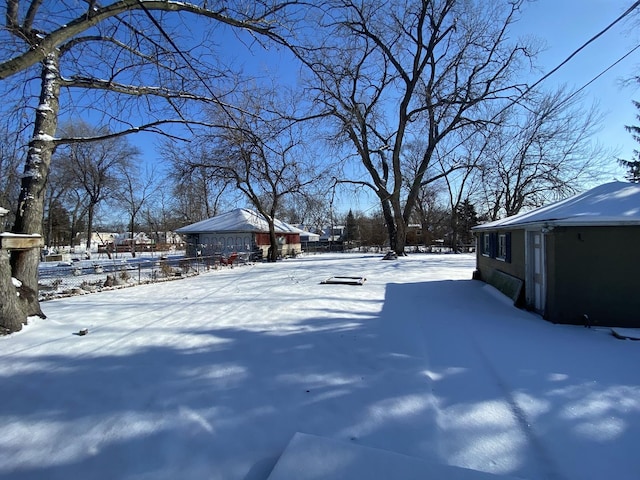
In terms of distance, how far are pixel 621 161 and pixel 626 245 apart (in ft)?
86.8

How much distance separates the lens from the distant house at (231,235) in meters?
29.0

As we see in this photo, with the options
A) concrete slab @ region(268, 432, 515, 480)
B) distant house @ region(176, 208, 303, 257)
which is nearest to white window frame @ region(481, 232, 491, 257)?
concrete slab @ region(268, 432, 515, 480)

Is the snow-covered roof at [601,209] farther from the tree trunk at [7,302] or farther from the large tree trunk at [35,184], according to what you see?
the large tree trunk at [35,184]

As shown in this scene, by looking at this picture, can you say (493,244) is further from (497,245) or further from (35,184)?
(35,184)

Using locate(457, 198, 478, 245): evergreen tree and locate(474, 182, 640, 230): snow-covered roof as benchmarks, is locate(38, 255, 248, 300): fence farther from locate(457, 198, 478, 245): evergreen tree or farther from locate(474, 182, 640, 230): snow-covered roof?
locate(457, 198, 478, 245): evergreen tree

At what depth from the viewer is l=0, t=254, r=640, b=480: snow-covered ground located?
2.45 m

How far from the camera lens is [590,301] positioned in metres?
6.22

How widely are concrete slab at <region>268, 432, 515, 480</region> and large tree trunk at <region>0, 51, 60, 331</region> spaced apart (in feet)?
19.6

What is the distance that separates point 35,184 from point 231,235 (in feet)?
76.9

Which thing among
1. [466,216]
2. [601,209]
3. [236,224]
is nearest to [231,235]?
[236,224]

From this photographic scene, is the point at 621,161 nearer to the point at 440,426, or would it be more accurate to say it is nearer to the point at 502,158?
the point at 502,158

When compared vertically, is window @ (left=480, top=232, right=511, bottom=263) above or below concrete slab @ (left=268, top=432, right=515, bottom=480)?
above

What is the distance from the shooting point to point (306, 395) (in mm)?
3371

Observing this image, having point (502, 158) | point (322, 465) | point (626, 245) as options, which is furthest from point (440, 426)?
point (502, 158)
